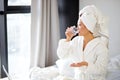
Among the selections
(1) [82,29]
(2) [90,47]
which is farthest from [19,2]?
(2) [90,47]

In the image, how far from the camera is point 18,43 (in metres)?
2.77

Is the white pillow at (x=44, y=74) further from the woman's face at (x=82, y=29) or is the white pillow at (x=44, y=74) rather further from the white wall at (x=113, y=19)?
the white wall at (x=113, y=19)

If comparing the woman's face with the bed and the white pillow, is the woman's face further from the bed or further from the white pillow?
the white pillow

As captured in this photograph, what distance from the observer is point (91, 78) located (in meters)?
1.64

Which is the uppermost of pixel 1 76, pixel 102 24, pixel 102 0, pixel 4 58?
pixel 102 0

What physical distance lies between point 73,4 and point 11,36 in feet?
2.86

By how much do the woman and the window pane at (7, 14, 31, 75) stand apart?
1.11 m

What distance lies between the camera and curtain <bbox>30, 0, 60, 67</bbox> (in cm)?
254

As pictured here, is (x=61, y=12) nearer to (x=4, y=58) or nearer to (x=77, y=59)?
(x=4, y=58)

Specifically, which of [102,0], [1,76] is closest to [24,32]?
[1,76]

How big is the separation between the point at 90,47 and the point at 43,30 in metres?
1.02

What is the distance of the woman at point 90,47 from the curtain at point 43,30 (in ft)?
2.74

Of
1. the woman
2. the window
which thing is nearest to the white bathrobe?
the woman

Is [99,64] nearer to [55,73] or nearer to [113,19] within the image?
[55,73]
